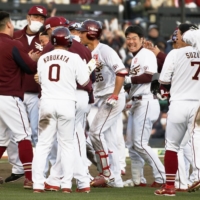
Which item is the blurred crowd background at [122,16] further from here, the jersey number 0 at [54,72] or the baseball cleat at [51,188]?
the jersey number 0 at [54,72]

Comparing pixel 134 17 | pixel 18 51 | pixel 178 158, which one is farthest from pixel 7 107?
pixel 134 17

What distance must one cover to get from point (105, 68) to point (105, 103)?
1.63 ft

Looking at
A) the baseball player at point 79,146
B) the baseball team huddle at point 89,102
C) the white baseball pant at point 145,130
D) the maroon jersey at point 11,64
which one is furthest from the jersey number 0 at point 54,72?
the white baseball pant at point 145,130

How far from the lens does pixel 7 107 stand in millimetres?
11188

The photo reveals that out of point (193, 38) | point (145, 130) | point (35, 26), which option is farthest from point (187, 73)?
point (35, 26)

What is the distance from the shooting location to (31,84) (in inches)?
514

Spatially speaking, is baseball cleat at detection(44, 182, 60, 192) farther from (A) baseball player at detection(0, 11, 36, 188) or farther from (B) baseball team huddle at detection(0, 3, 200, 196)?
(A) baseball player at detection(0, 11, 36, 188)

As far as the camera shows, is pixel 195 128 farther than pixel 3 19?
No

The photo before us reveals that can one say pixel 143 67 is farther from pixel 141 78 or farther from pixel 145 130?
pixel 145 130

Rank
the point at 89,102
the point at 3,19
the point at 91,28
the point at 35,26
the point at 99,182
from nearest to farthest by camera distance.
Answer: the point at 3,19, the point at 89,102, the point at 91,28, the point at 99,182, the point at 35,26

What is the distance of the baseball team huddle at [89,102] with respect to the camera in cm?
1067

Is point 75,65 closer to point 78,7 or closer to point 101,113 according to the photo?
point 101,113

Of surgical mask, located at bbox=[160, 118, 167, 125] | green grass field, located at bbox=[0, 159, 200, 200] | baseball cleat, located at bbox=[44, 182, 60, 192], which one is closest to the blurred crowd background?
surgical mask, located at bbox=[160, 118, 167, 125]

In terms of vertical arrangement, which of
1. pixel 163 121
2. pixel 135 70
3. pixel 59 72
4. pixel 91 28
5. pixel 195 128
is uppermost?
pixel 91 28
